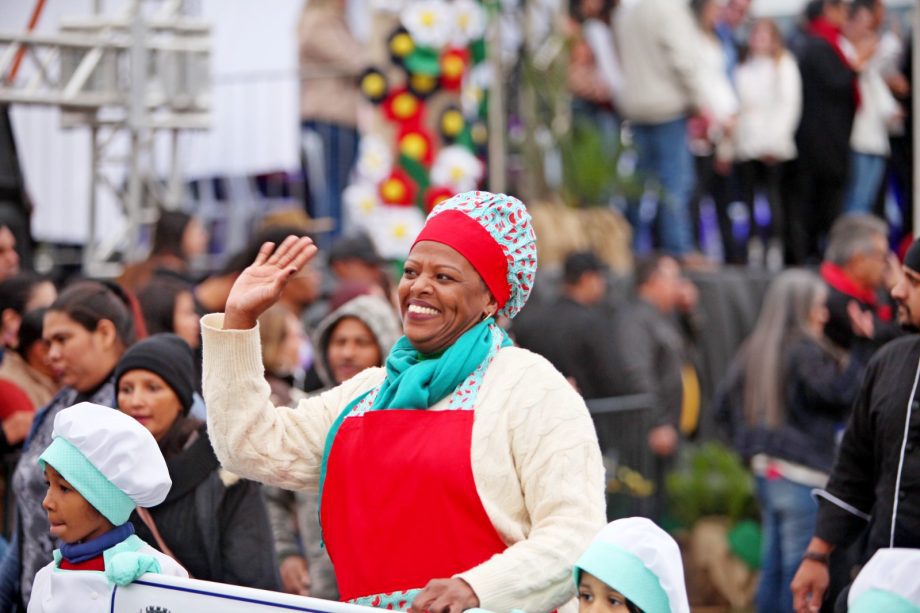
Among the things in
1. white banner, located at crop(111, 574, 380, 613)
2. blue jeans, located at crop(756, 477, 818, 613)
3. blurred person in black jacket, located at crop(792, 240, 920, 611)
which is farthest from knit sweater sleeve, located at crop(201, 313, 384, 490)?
blue jeans, located at crop(756, 477, 818, 613)

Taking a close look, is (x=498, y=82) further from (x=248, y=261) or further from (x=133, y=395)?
(x=133, y=395)

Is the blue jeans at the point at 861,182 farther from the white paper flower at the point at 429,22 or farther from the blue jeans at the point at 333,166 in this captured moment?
the blue jeans at the point at 333,166

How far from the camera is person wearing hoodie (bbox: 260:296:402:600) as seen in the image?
5.36m

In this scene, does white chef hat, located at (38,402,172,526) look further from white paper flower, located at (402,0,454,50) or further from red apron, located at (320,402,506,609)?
white paper flower, located at (402,0,454,50)

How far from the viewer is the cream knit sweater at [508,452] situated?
3.24 m

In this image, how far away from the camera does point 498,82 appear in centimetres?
991

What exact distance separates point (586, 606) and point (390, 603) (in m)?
0.44

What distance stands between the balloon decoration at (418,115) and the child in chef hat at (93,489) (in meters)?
6.20

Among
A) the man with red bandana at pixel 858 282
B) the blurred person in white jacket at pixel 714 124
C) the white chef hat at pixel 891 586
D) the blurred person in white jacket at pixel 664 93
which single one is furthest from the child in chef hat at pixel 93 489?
the blurred person in white jacket at pixel 714 124

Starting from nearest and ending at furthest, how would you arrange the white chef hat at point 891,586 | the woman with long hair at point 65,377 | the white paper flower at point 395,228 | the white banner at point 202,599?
the white chef hat at point 891,586 < the white banner at point 202,599 < the woman with long hair at point 65,377 < the white paper flower at point 395,228

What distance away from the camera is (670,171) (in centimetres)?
1107

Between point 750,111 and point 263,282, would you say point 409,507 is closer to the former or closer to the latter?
point 263,282

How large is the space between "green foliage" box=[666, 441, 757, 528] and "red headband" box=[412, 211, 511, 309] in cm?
593

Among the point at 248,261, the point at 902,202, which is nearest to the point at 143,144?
the point at 248,261
